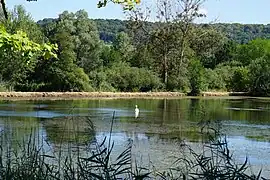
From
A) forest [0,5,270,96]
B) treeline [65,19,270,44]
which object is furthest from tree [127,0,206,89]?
treeline [65,19,270,44]

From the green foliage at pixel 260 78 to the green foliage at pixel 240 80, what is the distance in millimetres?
360

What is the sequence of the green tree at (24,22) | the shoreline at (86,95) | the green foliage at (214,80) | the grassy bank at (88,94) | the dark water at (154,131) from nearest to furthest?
the dark water at (154,131)
the shoreline at (86,95)
the grassy bank at (88,94)
the green tree at (24,22)
the green foliage at (214,80)

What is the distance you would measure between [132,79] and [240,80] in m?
9.97

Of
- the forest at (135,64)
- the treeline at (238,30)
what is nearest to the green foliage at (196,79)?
the forest at (135,64)

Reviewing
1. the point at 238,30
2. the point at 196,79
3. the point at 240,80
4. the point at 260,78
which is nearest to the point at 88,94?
the point at 196,79

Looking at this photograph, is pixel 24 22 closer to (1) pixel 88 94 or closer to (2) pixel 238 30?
(1) pixel 88 94

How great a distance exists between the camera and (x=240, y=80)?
41.8m

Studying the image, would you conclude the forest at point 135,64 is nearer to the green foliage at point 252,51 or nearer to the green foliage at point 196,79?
the green foliage at point 196,79

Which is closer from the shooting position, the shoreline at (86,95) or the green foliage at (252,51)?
the shoreline at (86,95)

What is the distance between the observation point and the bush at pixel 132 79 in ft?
116

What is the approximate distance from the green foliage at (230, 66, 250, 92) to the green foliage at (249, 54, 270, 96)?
36 cm

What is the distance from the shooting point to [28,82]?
110 feet

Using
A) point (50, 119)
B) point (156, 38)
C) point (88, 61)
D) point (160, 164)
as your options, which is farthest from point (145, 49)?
point (160, 164)

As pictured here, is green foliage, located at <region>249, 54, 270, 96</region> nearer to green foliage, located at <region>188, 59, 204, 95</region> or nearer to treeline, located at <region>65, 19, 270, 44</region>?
green foliage, located at <region>188, 59, 204, 95</region>
